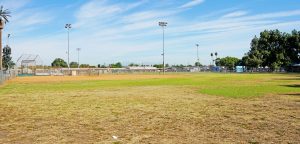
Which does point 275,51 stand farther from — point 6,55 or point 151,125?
point 151,125

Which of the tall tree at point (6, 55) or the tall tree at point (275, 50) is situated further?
the tall tree at point (275, 50)

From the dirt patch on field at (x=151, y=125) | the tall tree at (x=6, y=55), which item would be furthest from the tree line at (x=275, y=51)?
the dirt patch on field at (x=151, y=125)

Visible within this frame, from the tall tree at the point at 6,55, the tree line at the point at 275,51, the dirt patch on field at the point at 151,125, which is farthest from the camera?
the tree line at the point at 275,51

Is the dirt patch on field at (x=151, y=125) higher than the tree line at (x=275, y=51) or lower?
lower

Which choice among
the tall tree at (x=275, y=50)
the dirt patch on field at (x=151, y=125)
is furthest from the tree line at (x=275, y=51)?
the dirt patch on field at (x=151, y=125)

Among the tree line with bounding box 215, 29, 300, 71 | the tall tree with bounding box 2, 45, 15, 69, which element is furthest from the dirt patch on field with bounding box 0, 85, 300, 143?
the tree line with bounding box 215, 29, 300, 71

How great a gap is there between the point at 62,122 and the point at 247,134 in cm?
703

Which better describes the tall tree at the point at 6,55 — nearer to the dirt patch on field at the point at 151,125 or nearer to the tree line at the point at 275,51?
the tree line at the point at 275,51

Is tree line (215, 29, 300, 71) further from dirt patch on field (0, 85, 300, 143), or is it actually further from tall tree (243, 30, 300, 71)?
dirt patch on field (0, 85, 300, 143)

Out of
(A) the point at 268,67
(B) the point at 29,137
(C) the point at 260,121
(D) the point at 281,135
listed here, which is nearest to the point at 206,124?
(C) the point at 260,121

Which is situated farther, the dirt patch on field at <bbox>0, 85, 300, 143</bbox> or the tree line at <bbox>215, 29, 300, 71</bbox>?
the tree line at <bbox>215, 29, 300, 71</bbox>

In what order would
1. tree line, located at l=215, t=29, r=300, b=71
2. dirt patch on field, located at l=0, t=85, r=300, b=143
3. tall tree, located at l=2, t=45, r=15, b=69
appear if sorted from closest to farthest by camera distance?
dirt patch on field, located at l=0, t=85, r=300, b=143 → tall tree, located at l=2, t=45, r=15, b=69 → tree line, located at l=215, t=29, r=300, b=71

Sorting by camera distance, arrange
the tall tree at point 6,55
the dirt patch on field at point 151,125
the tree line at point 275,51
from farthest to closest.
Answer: the tree line at point 275,51, the tall tree at point 6,55, the dirt patch on field at point 151,125

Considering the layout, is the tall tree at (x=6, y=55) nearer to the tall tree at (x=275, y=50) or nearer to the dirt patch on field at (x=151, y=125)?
the tall tree at (x=275, y=50)
